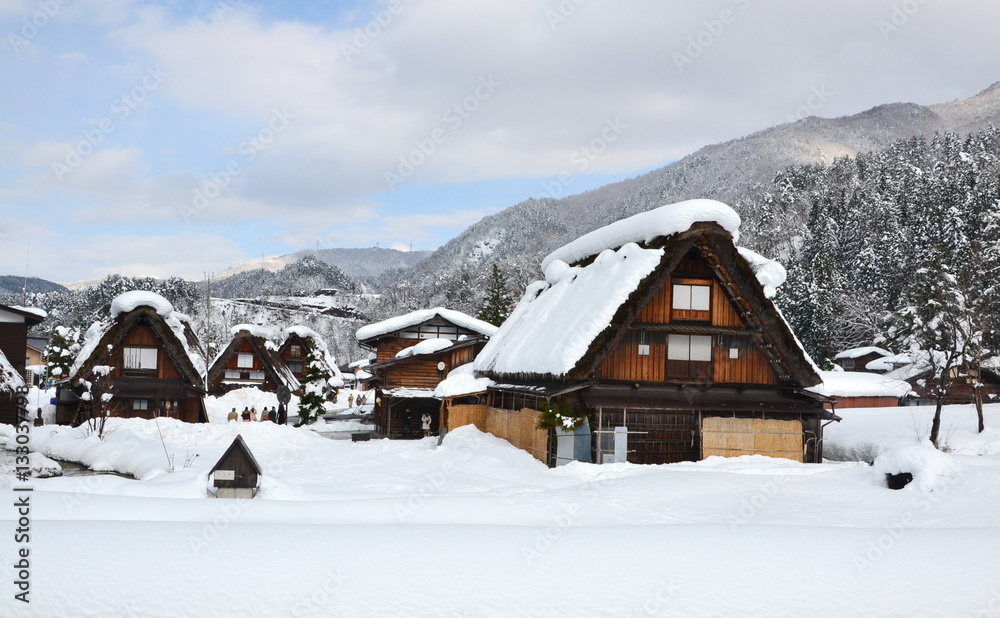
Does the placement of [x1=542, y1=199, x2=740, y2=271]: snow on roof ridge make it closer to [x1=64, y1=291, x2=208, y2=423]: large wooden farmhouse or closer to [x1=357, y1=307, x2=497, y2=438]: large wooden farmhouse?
[x1=357, y1=307, x2=497, y2=438]: large wooden farmhouse

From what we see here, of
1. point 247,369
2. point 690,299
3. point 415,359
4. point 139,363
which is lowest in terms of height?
point 247,369

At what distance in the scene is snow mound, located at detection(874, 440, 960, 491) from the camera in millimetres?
13984

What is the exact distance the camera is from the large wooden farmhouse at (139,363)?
3206 cm

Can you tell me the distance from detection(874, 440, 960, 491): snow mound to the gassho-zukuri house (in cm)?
605

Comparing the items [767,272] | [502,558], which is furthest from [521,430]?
[502,558]

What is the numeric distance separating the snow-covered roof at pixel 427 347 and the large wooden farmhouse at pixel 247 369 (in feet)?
63.6

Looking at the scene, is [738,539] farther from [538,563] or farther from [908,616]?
[538,563]

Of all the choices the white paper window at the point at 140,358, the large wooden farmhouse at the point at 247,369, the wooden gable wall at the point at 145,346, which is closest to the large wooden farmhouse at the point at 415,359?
the wooden gable wall at the point at 145,346

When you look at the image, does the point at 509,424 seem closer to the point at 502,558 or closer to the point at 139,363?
the point at 502,558

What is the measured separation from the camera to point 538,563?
753 cm

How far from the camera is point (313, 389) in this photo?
3916 centimetres

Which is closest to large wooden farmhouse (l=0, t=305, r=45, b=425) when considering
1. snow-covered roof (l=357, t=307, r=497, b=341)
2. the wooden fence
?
snow-covered roof (l=357, t=307, r=497, b=341)

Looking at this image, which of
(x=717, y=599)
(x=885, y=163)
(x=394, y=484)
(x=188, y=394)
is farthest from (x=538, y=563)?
(x=885, y=163)

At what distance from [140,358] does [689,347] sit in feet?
89.2
